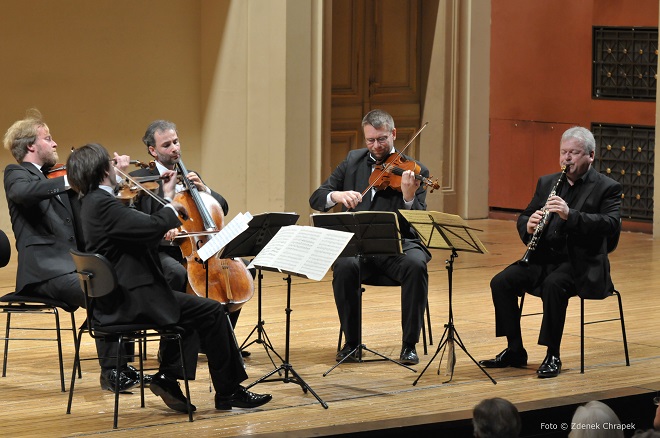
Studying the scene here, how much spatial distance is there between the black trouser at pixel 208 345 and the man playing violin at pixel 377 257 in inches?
40.0

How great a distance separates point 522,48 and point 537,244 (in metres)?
6.55

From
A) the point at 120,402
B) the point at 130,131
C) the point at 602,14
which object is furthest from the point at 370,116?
the point at 602,14

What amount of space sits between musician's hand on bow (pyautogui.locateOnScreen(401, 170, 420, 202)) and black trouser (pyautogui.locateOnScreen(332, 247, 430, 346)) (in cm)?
27

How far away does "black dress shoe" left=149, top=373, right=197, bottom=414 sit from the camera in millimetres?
4895

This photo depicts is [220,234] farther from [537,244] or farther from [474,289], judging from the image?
[474,289]

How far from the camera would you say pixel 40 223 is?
5.52m

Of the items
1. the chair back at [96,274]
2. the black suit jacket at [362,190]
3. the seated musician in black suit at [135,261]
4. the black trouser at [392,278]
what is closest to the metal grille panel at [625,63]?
the black suit jacket at [362,190]

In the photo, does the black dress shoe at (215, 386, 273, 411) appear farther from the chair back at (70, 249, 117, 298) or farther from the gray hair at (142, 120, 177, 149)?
the gray hair at (142, 120, 177, 149)

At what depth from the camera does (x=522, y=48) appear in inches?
468

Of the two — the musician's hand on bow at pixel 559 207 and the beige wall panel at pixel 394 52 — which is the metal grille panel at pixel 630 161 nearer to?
the beige wall panel at pixel 394 52

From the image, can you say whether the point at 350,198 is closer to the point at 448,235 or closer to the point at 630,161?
the point at 448,235

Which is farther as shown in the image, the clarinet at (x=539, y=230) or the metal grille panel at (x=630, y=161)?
the metal grille panel at (x=630, y=161)

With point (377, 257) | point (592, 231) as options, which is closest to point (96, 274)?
point (377, 257)

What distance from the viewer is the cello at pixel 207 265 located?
18.0 feet
